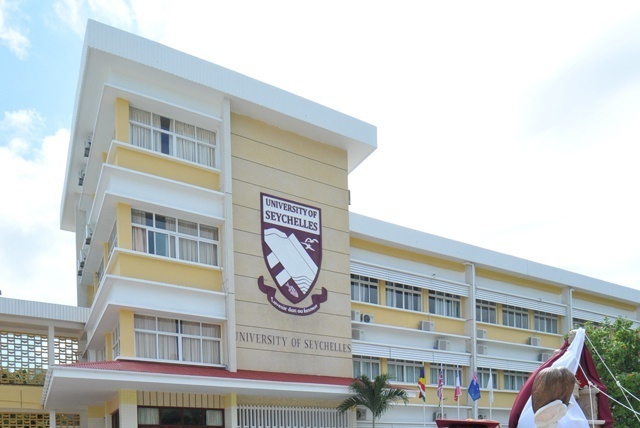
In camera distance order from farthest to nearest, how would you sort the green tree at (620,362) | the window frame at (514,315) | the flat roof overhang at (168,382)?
1. the window frame at (514,315)
2. the green tree at (620,362)
3. the flat roof overhang at (168,382)

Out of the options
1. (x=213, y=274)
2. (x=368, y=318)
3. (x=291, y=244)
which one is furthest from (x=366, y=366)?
(x=213, y=274)

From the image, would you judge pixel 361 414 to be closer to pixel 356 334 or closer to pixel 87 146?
pixel 356 334

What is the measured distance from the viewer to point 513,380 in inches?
1083

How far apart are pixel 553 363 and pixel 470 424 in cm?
473

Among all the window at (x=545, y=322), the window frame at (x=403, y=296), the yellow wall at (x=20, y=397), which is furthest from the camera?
the window at (x=545, y=322)

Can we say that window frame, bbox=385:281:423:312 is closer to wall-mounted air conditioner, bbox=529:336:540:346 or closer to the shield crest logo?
the shield crest logo

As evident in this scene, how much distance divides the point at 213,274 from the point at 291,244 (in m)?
2.67

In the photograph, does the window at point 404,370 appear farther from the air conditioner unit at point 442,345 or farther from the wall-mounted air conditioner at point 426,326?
the wall-mounted air conditioner at point 426,326

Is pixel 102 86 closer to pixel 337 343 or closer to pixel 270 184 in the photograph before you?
pixel 270 184

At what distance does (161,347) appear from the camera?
16.9 metres

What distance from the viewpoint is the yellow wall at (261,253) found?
1842cm

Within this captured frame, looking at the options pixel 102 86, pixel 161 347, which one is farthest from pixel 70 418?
pixel 102 86

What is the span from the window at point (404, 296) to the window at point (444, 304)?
24.6 inches

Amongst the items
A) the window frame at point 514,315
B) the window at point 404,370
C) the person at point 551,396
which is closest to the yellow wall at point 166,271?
the window at point 404,370
